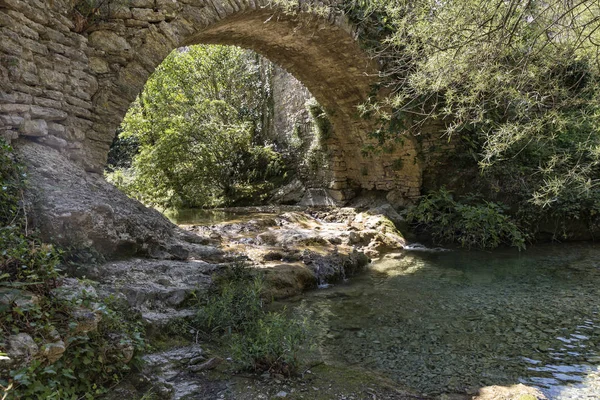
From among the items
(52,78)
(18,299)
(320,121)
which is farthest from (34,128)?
(320,121)

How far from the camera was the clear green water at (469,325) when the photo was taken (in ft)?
8.53

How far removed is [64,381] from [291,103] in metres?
10.3

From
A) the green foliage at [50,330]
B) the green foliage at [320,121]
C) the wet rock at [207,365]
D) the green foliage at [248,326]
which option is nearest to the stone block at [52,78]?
the green foliage at [50,330]

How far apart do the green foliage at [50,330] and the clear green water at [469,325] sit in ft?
4.60

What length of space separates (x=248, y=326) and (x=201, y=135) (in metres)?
8.28

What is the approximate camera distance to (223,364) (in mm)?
2477

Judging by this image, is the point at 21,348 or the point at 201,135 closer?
the point at 21,348

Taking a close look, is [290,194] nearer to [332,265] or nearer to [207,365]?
[332,265]

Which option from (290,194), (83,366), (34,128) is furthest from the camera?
(290,194)

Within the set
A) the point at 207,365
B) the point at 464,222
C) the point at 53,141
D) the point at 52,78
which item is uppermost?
the point at 52,78

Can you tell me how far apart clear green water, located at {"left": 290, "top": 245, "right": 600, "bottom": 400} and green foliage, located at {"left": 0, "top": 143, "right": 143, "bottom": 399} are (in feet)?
4.60

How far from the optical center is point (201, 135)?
1057 centimetres

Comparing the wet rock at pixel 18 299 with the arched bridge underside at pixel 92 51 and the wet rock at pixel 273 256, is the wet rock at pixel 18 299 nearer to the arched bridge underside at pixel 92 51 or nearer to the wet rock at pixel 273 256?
the arched bridge underside at pixel 92 51

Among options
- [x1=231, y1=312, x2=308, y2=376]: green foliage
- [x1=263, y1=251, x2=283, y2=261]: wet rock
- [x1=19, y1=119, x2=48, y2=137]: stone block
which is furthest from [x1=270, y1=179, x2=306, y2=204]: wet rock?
[x1=231, y1=312, x2=308, y2=376]: green foliage
